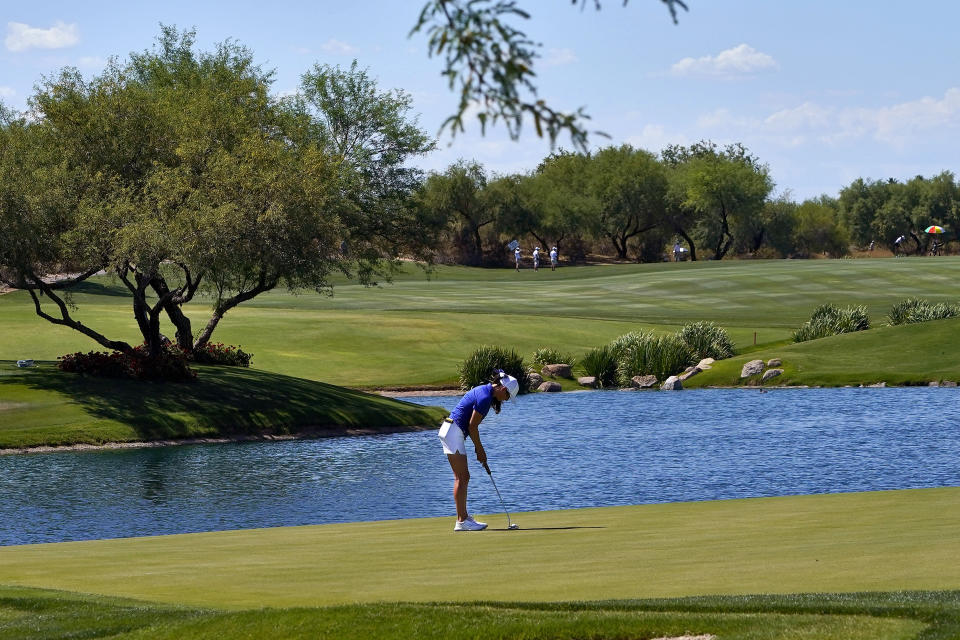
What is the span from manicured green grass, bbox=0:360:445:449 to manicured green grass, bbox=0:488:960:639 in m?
20.9

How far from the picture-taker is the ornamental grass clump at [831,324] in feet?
227

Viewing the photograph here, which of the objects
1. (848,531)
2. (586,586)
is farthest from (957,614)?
(848,531)

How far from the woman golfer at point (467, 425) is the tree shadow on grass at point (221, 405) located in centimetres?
2329

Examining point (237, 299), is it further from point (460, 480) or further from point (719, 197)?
point (719, 197)

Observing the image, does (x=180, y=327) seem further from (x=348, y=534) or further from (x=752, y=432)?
(x=348, y=534)

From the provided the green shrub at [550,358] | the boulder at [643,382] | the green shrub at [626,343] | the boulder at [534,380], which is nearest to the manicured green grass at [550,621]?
the boulder at [534,380]

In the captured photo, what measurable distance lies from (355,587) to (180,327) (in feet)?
129

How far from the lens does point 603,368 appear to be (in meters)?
63.3

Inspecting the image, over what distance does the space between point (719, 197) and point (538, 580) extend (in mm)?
139928

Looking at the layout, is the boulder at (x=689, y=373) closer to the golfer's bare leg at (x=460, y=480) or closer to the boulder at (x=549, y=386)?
the boulder at (x=549, y=386)

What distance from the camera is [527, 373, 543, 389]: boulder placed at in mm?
62222

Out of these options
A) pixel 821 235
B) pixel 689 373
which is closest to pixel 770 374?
pixel 689 373

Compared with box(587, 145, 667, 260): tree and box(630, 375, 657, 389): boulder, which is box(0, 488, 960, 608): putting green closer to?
box(630, 375, 657, 389): boulder

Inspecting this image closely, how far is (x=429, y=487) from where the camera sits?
31.6 meters
